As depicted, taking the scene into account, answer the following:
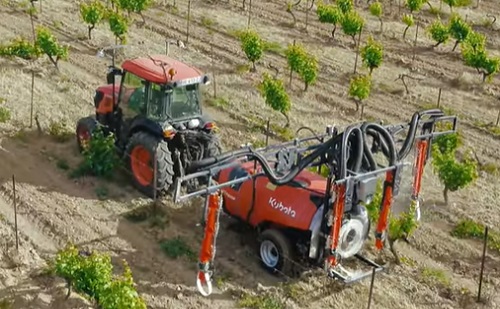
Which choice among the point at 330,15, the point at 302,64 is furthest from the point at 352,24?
the point at 302,64

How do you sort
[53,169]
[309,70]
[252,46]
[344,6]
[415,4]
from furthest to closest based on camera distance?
[415,4], [344,6], [252,46], [309,70], [53,169]

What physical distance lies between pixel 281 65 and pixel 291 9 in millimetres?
6418

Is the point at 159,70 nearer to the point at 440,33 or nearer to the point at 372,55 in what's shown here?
the point at 372,55

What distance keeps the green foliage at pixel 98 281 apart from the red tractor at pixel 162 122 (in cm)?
303

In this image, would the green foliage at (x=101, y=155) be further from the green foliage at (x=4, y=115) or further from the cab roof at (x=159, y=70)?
the green foliage at (x=4, y=115)

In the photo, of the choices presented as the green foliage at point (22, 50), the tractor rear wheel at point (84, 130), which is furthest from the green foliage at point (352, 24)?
the tractor rear wheel at point (84, 130)

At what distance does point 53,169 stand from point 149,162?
2.19 meters

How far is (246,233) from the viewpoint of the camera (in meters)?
13.4

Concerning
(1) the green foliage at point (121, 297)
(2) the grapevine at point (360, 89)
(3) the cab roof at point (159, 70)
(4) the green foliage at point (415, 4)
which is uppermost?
(3) the cab roof at point (159, 70)

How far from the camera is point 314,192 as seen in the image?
11953 millimetres

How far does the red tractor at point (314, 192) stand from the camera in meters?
11.1

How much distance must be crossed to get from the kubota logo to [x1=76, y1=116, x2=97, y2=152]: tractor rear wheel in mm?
4631

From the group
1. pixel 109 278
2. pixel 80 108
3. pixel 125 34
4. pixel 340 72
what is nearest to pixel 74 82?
pixel 80 108

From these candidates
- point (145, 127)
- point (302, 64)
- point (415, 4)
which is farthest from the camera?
point (415, 4)
